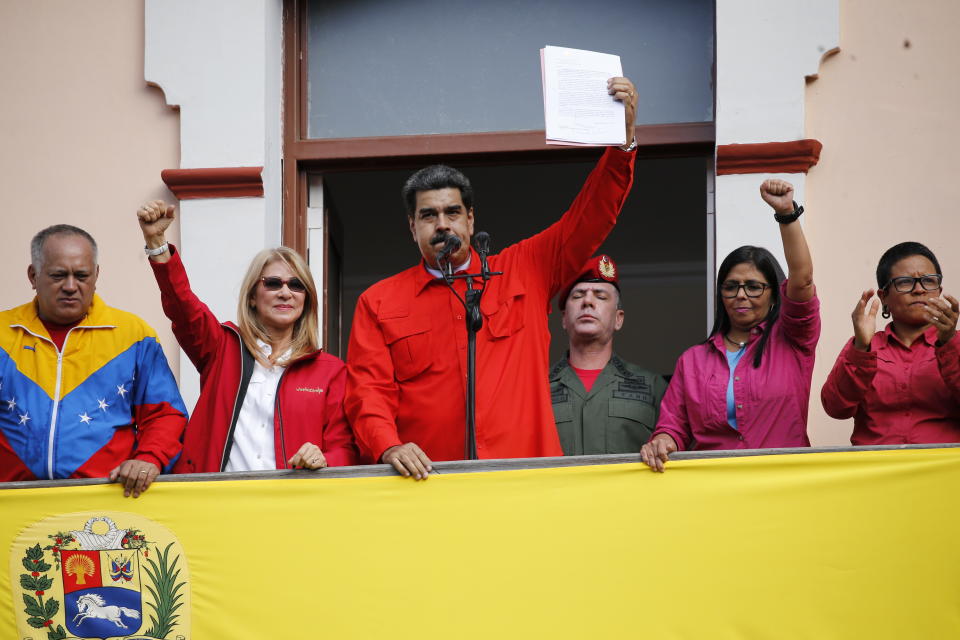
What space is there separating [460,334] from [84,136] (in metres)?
2.71

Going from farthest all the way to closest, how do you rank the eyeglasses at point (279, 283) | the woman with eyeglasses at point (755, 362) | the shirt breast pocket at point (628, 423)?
the shirt breast pocket at point (628, 423), the eyeglasses at point (279, 283), the woman with eyeglasses at point (755, 362)

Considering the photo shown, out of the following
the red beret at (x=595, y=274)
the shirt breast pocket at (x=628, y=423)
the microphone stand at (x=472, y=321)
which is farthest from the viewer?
the red beret at (x=595, y=274)

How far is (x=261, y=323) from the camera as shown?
4.66 m

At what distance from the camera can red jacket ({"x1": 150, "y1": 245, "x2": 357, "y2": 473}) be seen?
4398 mm

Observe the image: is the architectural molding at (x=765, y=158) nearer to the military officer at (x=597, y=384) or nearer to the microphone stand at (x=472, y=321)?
the military officer at (x=597, y=384)

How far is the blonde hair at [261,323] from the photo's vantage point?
15.0 feet

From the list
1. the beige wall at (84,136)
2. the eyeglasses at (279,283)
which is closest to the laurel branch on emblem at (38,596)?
the eyeglasses at (279,283)

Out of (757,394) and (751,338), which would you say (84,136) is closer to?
(751,338)

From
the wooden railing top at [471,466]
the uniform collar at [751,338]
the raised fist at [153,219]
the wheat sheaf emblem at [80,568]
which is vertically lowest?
the wheat sheaf emblem at [80,568]

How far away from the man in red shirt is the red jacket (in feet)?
0.33

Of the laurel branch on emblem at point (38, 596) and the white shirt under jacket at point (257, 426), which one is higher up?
the white shirt under jacket at point (257, 426)

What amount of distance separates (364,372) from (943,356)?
191 centimetres

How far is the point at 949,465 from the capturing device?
12.5ft

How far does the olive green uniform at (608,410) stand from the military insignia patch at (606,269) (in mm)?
414
